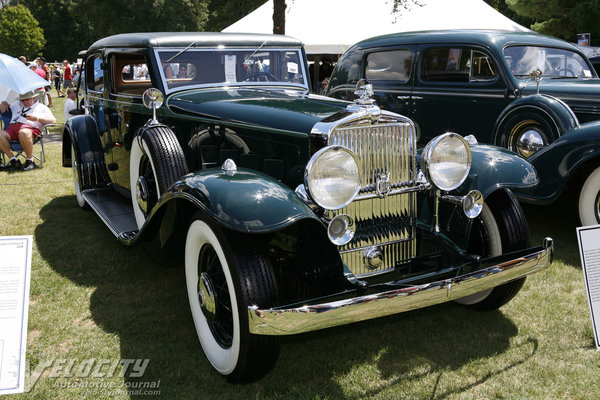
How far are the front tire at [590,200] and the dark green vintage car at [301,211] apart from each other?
1612mm

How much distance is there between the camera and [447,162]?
2717 mm

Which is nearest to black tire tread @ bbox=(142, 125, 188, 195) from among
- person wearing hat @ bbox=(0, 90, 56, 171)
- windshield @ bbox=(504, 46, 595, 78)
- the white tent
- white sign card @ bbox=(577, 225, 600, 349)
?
white sign card @ bbox=(577, 225, 600, 349)

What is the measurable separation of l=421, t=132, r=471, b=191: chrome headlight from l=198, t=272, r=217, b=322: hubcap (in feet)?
4.07

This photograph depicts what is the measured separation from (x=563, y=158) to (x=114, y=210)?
3.66 m

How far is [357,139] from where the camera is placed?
101 inches

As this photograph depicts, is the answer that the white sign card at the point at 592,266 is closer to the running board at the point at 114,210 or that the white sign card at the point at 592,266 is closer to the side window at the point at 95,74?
the running board at the point at 114,210

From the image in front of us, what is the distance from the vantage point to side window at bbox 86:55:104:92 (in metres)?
4.89

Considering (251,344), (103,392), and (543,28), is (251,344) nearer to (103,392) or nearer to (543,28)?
(103,392)

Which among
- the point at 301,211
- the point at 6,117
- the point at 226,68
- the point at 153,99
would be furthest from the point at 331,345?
the point at 6,117

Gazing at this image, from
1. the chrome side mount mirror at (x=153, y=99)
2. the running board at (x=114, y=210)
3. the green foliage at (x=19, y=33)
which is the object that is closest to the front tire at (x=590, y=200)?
the chrome side mount mirror at (x=153, y=99)

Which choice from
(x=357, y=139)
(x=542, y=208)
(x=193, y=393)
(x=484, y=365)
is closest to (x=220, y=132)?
(x=357, y=139)

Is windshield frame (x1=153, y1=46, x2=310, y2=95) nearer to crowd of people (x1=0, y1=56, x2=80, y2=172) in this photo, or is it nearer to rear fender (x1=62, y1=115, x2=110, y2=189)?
rear fender (x1=62, y1=115, x2=110, y2=189)

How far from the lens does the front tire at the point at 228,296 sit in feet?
7.32

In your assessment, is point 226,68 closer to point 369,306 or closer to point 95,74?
point 95,74
